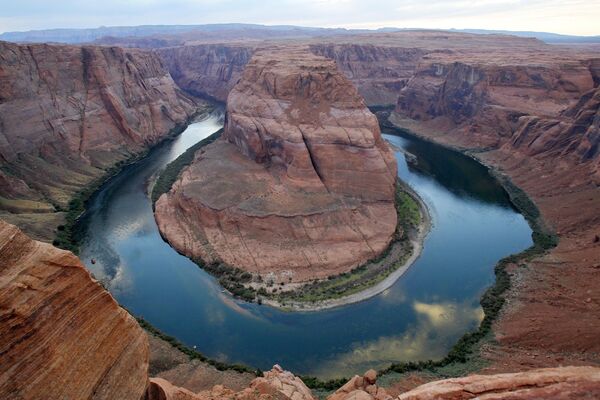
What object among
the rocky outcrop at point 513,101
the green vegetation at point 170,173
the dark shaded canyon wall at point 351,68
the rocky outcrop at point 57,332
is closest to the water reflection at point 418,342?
the rocky outcrop at point 57,332

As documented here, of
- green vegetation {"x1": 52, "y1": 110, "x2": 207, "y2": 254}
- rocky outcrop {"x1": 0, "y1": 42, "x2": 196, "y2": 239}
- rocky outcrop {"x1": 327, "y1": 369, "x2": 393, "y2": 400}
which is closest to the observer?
rocky outcrop {"x1": 327, "y1": 369, "x2": 393, "y2": 400}

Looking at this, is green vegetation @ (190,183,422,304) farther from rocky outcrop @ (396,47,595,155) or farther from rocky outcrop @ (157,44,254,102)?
rocky outcrop @ (157,44,254,102)

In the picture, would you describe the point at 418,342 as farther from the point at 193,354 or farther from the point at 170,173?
the point at 170,173

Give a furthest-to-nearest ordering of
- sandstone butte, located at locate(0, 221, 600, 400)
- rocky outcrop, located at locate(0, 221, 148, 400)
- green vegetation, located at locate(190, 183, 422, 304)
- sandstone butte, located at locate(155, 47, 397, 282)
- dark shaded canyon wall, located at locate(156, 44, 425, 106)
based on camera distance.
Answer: dark shaded canyon wall, located at locate(156, 44, 425, 106) < sandstone butte, located at locate(155, 47, 397, 282) < green vegetation, located at locate(190, 183, 422, 304) < sandstone butte, located at locate(0, 221, 600, 400) < rocky outcrop, located at locate(0, 221, 148, 400)

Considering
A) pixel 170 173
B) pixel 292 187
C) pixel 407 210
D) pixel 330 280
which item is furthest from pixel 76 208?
pixel 407 210

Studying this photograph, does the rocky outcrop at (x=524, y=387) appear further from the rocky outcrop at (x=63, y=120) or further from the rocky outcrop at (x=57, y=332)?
the rocky outcrop at (x=63, y=120)

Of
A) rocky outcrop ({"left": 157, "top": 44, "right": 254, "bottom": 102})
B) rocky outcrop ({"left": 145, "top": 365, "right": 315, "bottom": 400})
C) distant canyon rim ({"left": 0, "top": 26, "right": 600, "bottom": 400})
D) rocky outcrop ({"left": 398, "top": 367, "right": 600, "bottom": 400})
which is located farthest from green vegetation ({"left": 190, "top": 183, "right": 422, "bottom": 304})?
rocky outcrop ({"left": 157, "top": 44, "right": 254, "bottom": 102})

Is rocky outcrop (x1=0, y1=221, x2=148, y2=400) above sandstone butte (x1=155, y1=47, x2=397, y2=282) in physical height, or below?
above
